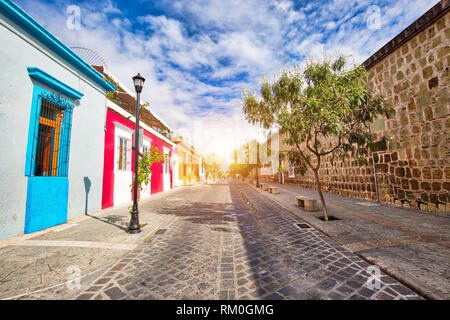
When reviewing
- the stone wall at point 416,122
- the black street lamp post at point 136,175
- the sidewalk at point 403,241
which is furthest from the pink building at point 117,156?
the stone wall at point 416,122

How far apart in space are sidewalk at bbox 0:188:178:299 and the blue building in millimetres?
687

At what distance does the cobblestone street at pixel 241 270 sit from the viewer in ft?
7.64

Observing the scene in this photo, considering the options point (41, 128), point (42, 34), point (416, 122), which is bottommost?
point (41, 128)

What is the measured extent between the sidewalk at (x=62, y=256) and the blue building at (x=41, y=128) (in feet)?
2.25

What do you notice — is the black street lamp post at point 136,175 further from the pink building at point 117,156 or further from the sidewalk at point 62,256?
the pink building at point 117,156

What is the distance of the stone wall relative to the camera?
235 inches

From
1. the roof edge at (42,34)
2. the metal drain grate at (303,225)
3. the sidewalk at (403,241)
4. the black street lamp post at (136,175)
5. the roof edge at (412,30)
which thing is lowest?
the metal drain grate at (303,225)

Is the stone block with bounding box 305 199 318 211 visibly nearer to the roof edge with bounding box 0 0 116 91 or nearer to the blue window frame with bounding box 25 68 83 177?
the blue window frame with bounding box 25 68 83 177

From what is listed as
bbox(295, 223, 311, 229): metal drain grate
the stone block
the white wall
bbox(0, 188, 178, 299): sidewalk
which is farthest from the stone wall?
the white wall

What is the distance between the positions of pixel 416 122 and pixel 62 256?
36.0 ft

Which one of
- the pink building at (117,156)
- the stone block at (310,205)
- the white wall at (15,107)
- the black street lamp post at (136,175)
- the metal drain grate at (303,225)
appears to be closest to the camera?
the white wall at (15,107)

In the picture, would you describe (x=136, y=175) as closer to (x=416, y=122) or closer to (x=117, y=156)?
(x=117, y=156)

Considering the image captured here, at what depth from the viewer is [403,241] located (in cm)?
389

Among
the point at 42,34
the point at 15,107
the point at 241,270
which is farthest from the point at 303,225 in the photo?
the point at 42,34
